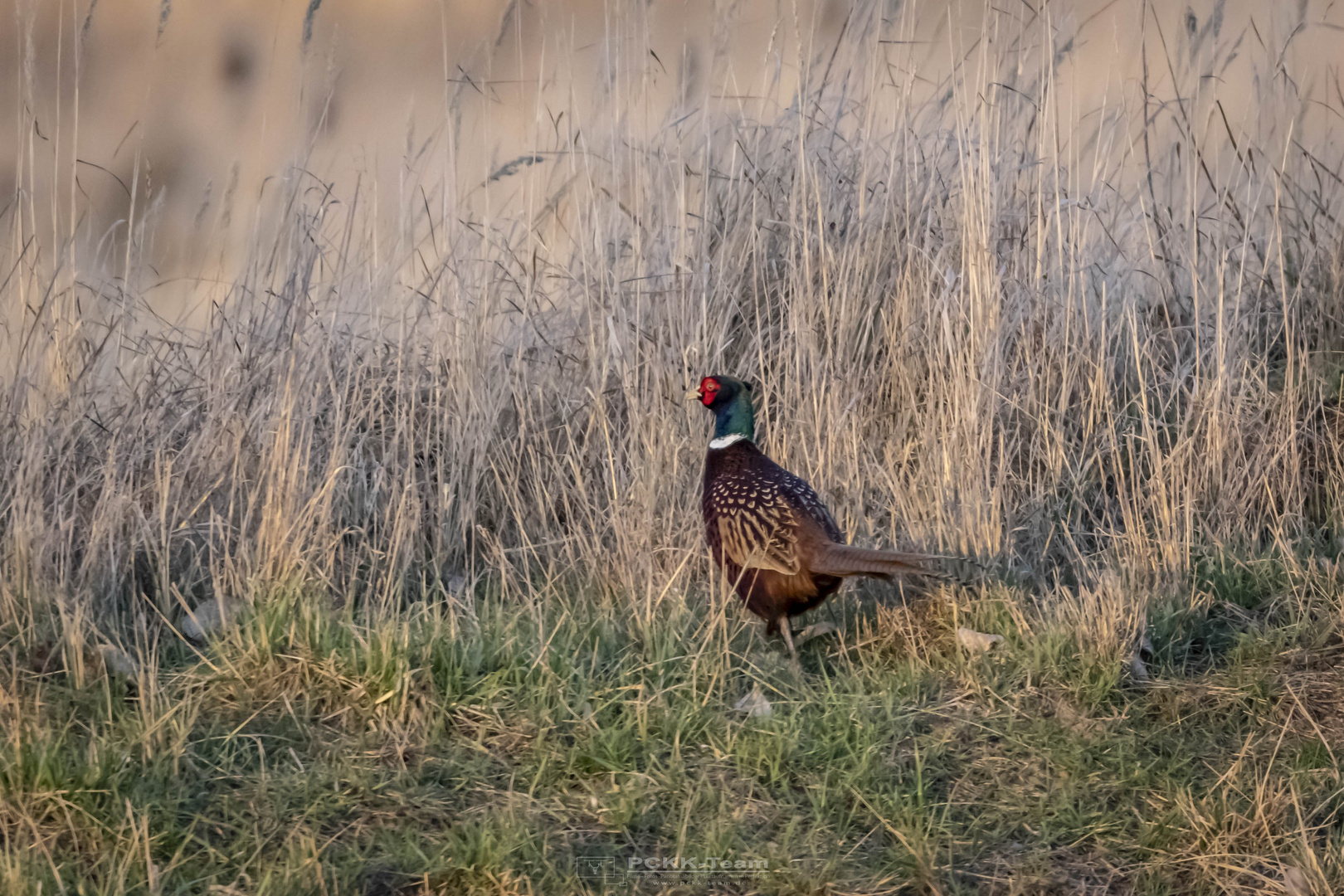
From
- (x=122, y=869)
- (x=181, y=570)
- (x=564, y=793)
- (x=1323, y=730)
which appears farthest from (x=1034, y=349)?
(x=122, y=869)

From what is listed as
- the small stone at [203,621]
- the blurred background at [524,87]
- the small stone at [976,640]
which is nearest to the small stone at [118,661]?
the small stone at [203,621]

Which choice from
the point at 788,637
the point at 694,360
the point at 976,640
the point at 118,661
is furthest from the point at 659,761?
the point at 694,360

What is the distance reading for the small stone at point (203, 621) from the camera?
2.60 metres

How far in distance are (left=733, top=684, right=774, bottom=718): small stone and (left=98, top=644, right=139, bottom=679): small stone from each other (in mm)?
1190

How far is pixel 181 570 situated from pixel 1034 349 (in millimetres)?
2365

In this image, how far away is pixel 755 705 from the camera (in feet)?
7.73

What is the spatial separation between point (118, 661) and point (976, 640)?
5.76ft

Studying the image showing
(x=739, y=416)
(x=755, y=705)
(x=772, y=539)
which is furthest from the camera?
(x=739, y=416)

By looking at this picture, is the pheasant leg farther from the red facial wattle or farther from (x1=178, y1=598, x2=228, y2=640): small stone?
(x1=178, y1=598, x2=228, y2=640): small stone

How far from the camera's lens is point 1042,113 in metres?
3.34

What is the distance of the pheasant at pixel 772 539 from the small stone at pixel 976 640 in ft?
0.65

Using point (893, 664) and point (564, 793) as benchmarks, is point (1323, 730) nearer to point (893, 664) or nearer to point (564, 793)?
point (893, 664)

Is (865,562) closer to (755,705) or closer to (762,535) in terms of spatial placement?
(762,535)

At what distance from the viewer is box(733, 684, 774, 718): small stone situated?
7.63 feet
